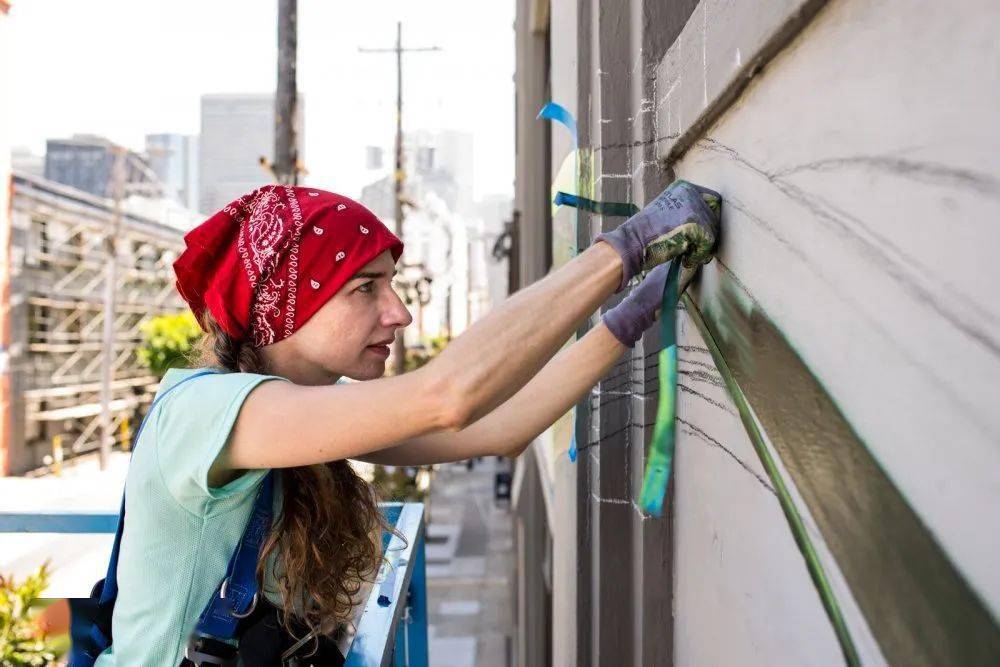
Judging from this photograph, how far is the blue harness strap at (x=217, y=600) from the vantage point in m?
1.51

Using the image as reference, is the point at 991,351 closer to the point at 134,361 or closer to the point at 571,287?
the point at 571,287

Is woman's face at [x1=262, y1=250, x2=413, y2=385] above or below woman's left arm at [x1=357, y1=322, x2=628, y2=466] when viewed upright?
above

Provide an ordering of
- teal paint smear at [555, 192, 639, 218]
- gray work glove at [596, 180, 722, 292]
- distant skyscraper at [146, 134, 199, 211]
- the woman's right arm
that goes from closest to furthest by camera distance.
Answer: the woman's right arm < gray work glove at [596, 180, 722, 292] < teal paint smear at [555, 192, 639, 218] < distant skyscraper at [146, 134, 199, 211]

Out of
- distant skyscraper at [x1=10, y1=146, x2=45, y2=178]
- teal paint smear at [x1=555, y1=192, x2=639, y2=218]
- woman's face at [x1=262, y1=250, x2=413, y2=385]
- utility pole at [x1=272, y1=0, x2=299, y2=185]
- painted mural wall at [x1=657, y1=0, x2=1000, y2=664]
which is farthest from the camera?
distant skyscraper at [x1=10, y1=146, x2=45, y2=178]

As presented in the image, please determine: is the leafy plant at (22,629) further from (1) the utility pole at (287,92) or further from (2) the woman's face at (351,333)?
(1) the utility pole at (287,92)

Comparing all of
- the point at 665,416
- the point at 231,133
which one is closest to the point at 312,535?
the point at 665,416

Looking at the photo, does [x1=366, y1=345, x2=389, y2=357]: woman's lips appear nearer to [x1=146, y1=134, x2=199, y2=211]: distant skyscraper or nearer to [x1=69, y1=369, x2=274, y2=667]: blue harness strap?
[x1=69, y1=369, x2=274, y2=667]: blue harness strap

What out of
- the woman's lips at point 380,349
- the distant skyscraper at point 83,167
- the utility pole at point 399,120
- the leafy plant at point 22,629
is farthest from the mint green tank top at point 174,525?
the distant skyscraper at point 83,167

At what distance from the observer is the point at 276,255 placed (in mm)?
1544

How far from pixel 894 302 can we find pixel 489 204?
4343 inches

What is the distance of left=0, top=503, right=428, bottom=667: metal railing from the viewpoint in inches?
75.0

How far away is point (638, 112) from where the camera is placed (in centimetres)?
187

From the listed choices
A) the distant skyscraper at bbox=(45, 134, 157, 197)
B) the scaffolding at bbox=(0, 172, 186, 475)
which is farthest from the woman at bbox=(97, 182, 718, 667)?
the distant skyscraper at bbox=(45, 134, 157, 197)

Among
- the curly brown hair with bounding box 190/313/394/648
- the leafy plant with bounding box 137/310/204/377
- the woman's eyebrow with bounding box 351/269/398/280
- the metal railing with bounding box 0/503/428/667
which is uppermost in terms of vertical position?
the leafy plant with bounding box 137/310/204/377
